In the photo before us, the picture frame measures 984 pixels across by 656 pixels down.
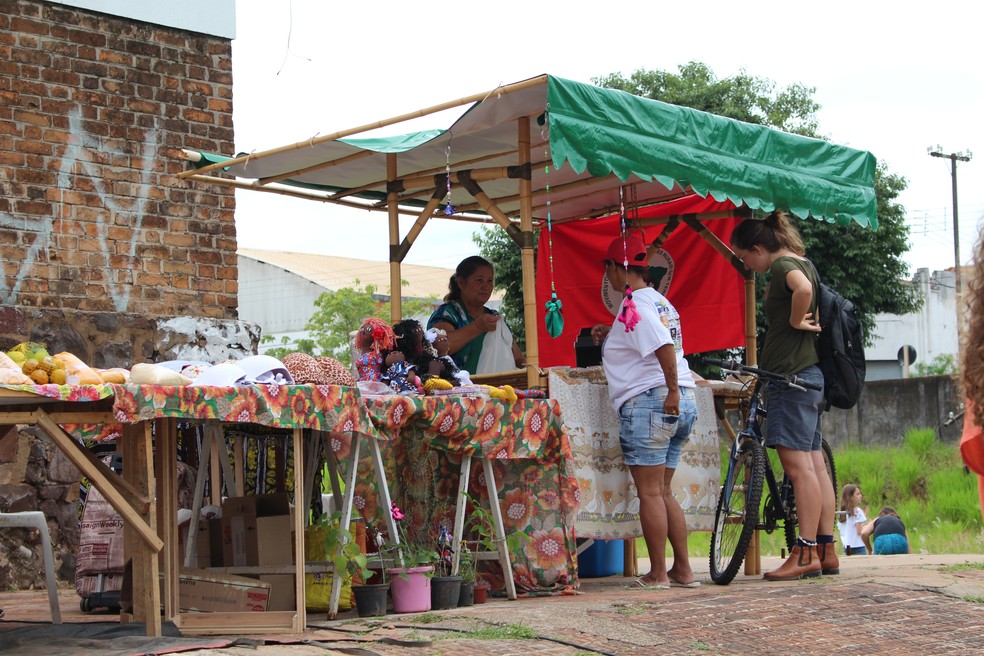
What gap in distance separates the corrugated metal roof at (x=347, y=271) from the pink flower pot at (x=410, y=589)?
3868cm

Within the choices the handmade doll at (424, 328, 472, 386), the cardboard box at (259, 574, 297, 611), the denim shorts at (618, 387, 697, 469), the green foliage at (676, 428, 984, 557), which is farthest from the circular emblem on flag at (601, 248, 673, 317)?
the green foliage at (676, 428, 984, 557)

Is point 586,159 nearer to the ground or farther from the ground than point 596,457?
farther from the ground

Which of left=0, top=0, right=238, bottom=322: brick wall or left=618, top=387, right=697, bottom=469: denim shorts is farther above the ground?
A: left=0, top=0, right=238, bottom=322: brick wall

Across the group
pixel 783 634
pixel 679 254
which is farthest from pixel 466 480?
pixel 679 254

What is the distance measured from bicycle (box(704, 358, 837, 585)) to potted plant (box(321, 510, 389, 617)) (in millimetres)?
2143

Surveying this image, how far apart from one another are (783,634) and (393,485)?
227 centimetres

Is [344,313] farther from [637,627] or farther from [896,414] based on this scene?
[637,627]

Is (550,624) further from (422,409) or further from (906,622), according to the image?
(906,622)

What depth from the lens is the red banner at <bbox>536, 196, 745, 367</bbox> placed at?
880 cm

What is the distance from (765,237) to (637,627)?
9.05 ft

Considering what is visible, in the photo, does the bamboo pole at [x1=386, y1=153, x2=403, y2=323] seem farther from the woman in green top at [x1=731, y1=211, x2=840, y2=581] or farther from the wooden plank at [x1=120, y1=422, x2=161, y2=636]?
the wooden plank at [x1=120, y1=422, x2=161, y2=636]

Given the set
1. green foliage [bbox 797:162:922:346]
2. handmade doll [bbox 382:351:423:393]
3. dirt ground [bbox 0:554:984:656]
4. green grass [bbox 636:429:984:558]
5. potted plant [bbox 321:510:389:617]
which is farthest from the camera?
green foliage [bbox 797:162:922:346]

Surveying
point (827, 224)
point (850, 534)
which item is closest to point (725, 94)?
point (827, 224)

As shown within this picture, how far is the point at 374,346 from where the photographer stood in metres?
6.57
